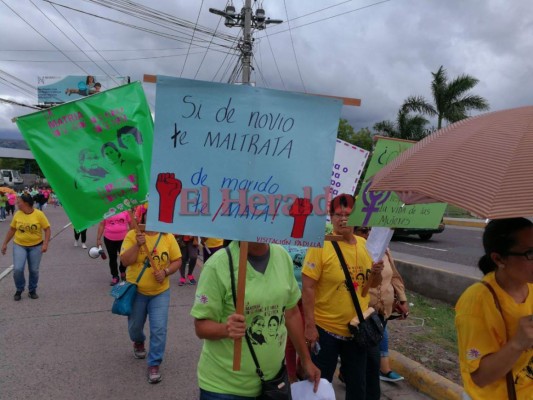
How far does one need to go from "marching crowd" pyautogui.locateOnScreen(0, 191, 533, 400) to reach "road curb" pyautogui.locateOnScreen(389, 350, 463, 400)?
0.14 metres

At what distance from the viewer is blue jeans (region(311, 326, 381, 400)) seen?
10.00 feet

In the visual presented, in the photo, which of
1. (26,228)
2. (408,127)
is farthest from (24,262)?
(408,127)

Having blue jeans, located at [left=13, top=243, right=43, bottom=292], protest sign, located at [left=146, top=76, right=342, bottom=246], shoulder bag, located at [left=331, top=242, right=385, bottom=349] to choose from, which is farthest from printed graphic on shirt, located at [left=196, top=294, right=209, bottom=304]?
blue jeans, located at [left=13, top=243, right=43, bottom=292]

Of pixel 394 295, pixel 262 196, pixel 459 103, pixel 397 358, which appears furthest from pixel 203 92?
pixel 459 103

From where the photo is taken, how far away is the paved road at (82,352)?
3.99 meters

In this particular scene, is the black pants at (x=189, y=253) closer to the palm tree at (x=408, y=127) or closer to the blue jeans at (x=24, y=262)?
the blue jeans at (x=24, y=262)

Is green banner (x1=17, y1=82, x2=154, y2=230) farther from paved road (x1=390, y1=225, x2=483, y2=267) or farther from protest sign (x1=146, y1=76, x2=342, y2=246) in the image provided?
paved road (x1=390, y1=225, x2=483, y2=267)

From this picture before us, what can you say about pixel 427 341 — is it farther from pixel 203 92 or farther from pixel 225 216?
pixel 203 92

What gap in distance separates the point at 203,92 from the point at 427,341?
4.35 meters

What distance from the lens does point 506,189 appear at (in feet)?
4.66

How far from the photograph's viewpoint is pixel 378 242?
3.11m

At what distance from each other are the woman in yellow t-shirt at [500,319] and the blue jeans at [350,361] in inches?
49.3

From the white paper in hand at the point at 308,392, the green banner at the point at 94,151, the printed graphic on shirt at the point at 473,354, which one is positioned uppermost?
the green banner at the point at 94,151

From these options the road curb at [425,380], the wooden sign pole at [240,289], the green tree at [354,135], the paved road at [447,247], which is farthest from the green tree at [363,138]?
the wooden sign pole at [240,289]
